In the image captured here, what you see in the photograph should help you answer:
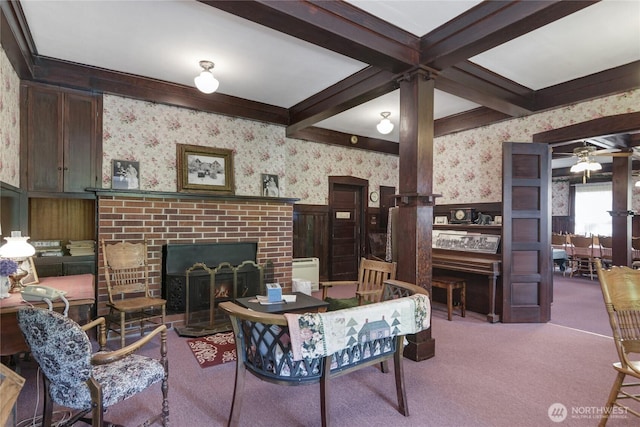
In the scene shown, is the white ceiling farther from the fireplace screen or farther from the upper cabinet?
the fireplace screen

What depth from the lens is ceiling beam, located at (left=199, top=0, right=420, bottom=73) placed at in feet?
7.20

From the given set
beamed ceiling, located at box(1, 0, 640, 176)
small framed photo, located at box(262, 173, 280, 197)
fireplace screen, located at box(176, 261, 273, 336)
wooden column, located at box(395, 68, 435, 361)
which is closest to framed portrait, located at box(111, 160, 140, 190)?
beamed ceiling, located at box(1, 0, 640, 176)

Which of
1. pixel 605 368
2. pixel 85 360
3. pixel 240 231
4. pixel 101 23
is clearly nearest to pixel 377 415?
pixel 85 360

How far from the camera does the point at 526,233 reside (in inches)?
164

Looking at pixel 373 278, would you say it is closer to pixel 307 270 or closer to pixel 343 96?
pixel 343 96

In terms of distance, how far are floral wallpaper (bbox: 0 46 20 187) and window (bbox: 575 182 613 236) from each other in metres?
11.8

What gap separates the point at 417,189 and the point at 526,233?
209 centimetres

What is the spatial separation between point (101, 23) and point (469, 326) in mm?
4714

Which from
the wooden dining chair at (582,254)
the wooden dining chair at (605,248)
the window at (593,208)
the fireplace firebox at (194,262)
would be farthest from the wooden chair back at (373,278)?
the window at (593,208)

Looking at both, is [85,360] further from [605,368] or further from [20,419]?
[605,368]

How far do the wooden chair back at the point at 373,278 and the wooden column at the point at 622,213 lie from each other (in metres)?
4.90

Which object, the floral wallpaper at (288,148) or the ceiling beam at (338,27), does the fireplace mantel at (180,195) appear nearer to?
the floral wallpaper at (288,148)

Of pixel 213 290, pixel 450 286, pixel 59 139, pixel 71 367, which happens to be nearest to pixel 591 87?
pixel 450 286

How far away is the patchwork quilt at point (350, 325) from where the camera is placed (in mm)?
1623
